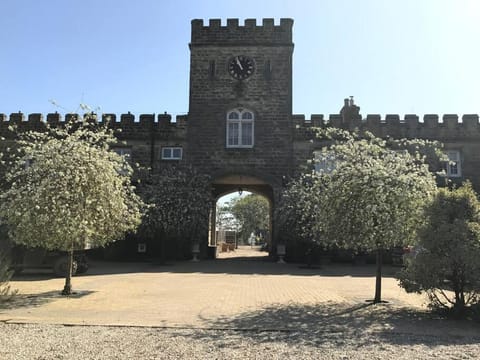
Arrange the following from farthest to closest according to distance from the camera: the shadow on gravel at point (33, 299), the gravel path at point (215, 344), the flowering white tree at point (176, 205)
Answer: the flowering white tree at point (176, 205)
the shadow on gravel at point (33, 299)
the gravel path at point (215, 344)

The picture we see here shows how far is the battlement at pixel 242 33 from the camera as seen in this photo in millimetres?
25703

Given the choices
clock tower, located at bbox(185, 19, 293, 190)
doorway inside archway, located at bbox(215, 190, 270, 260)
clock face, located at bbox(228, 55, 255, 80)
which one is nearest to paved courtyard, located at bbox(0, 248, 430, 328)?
clock tower, located at bbox(185, 19, 293, 190)

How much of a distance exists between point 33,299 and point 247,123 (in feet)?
54.5

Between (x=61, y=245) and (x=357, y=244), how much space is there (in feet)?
23.5

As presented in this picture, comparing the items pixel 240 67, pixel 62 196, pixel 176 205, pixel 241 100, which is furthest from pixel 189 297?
pixel 240 67

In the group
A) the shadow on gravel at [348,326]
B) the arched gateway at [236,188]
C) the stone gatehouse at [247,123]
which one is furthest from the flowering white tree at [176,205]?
the shadow on gravel at [348,326]

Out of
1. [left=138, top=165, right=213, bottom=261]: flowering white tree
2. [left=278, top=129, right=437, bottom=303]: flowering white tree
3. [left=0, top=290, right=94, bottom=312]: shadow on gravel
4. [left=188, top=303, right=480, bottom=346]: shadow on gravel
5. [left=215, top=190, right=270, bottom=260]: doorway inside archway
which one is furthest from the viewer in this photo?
[left=215, top=190, right=270, bottom=260]: doorway inside archway

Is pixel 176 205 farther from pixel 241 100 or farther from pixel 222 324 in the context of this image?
pixel 222 324

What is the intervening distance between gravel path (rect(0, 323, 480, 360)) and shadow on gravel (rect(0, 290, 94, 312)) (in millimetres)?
2025

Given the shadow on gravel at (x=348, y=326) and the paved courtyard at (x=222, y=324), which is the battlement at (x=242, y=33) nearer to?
the paved courtyard at (x=222, y=324)

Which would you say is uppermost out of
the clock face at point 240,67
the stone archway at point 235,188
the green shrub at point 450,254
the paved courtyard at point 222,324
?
the clock face at point 240,67

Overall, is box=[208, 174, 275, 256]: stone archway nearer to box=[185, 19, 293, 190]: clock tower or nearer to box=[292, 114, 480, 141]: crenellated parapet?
box=[185, 19, 293, 190]: clock tower

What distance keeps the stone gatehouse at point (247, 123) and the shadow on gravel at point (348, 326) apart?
587 inches

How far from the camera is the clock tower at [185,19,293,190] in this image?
2488 cm
